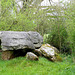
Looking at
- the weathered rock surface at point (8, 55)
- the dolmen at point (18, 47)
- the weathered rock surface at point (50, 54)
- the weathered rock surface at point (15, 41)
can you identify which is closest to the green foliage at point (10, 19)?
the weathered rock surface at point (15, 41)

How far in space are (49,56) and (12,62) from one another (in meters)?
2.71

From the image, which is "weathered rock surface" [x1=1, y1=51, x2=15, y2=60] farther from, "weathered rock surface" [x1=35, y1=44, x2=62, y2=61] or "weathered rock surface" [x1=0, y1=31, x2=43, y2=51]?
"weathered rock surface" [x1=35, y1=44, x2=62, y2=61]

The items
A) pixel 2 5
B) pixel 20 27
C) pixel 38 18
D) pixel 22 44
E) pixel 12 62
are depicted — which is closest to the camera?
pixel 12 62

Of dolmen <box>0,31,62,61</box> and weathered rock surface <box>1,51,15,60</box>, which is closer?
dolmen <box>0,31,62,61</box>

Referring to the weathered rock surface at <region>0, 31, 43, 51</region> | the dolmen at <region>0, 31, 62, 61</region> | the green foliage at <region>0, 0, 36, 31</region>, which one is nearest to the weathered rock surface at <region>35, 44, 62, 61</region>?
the dolmen at <region>0, 31, 62, 61</region>

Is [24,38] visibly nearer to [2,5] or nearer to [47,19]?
[2,5]

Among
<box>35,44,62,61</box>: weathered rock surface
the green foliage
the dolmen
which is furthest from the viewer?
the green foliage

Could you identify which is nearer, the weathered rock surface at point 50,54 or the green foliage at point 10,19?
the weathered rock surface at point 50,54

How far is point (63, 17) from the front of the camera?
1161 centimetres

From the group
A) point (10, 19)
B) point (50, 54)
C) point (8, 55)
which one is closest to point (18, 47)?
point (8, 55)

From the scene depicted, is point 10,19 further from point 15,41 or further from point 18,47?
point 18,47

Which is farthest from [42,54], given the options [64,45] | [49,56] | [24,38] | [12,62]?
[64,45]

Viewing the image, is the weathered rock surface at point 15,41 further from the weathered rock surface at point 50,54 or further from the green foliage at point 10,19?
the green foliage at point 10,19

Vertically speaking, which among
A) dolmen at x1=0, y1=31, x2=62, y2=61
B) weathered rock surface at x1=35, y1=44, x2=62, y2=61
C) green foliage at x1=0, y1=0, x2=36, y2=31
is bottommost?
weathered rock surface at x1=35, y1=44, x2=62, y2=61
